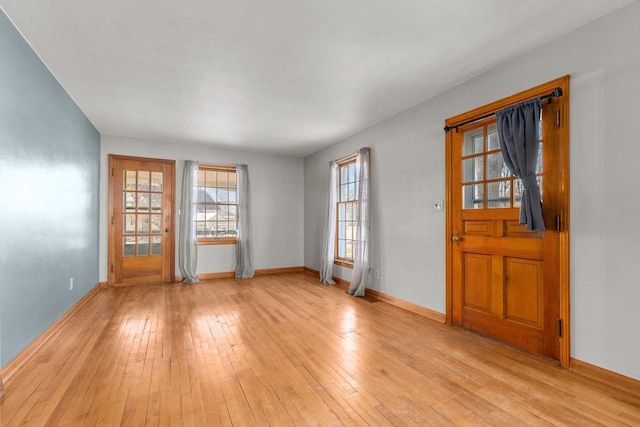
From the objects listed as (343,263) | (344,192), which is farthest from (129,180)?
(343,263)

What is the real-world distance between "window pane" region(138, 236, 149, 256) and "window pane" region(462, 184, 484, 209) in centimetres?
521

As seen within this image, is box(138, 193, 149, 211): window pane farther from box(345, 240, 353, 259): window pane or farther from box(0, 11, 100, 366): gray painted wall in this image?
box(345, 240, 353, 259): window pane

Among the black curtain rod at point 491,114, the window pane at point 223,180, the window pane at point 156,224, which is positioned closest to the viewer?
the black curtain rod at point 491,114

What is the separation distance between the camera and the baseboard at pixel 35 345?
2.21 meters

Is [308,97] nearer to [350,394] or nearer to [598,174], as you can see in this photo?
[598,174]

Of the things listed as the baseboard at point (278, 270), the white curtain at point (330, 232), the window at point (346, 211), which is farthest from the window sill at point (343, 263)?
the baseboard at point (278, 270)

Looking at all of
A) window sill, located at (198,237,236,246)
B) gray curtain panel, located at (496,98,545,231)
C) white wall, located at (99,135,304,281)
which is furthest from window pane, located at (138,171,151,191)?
gray curtain panel, located at (496,98,545,231)

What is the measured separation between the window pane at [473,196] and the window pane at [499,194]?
8cm

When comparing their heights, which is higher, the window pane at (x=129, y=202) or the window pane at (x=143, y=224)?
the window pane at (x=129, y=202)

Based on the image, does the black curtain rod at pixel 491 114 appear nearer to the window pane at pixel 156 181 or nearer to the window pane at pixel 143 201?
the window pane at pixel 156 181

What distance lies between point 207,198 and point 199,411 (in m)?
4.82

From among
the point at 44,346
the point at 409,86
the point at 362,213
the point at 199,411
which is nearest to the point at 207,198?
the point at 362,213

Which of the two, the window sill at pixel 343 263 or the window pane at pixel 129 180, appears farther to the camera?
the window pane at pixel 129 180

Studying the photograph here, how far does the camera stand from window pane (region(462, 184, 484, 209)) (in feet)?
10.0
